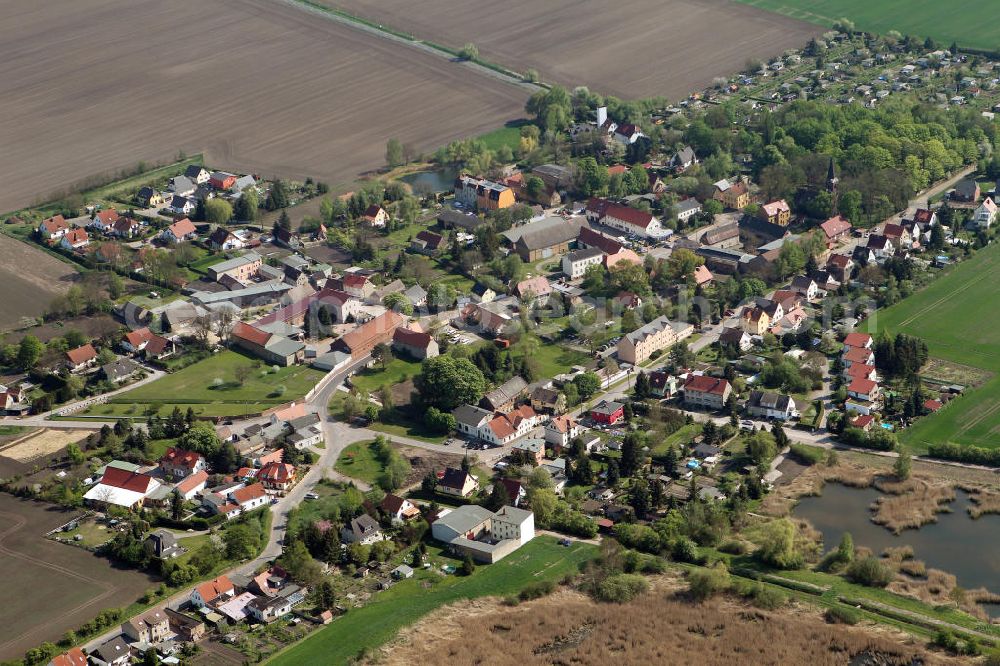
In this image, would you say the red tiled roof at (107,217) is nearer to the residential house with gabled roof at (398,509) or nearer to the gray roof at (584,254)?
the gray roof at (584,254)

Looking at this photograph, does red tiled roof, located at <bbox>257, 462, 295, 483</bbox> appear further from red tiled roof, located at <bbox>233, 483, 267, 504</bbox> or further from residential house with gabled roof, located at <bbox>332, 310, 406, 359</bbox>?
residential house with gabled roof, located at <bbox>332, 310, 406, 359</bbox>

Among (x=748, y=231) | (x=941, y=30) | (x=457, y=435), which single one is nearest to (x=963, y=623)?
(x=457, y=435)

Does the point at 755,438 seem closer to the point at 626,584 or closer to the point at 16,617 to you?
the point at 626,584

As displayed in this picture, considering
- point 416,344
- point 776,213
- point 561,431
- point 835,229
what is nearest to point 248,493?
point 561,431

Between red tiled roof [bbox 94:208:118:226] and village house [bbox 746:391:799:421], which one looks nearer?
village house [bbox 746:391:799:421]

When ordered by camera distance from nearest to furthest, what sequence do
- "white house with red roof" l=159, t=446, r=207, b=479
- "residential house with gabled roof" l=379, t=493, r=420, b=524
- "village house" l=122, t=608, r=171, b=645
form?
"village house" l=122, t=608, r=171, b=645
"residential house with gabled roof" l=379, t=493, r=420, b=524
"white house with red roof" l=159, t=446, r=207, b=479

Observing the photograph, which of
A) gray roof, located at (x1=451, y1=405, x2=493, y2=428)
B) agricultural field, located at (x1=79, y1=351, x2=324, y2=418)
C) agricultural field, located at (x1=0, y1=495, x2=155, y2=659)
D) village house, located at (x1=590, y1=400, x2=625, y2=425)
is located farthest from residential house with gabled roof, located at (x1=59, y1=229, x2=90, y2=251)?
village house, located at (x1=590, y1=400, x2=625, y2=425)
